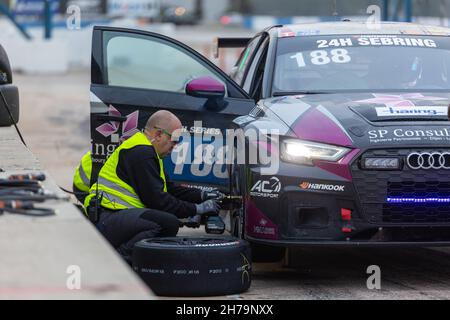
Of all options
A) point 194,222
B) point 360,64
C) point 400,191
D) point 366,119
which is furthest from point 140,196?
point 360,64

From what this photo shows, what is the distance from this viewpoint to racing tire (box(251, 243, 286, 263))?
754cm

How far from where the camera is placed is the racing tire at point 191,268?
22.0 ft

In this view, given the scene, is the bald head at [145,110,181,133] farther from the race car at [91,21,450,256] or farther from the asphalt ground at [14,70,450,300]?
the asphalt ground at [14,70,450,300]

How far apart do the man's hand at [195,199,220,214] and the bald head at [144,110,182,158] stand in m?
0.45

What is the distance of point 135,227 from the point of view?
284 inches

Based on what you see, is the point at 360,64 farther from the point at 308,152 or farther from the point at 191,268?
the point at 191,268

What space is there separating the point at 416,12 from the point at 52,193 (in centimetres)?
2429

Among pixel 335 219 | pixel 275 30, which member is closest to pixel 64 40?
pixel 275 30

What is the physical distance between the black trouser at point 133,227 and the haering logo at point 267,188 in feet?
1.94

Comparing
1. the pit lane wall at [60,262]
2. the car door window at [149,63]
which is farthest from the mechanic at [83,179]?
the car door window at [149,63]

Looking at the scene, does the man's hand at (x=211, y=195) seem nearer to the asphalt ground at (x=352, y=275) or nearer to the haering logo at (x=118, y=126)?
the asphalt ground at (x=352, y=275)

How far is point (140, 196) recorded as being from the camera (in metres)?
7.38
